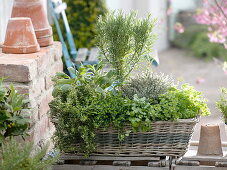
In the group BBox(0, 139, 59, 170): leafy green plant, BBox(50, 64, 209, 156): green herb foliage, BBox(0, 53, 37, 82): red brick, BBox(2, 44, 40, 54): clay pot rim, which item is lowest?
BBox(0, 139, 59, 170): leafy green plant

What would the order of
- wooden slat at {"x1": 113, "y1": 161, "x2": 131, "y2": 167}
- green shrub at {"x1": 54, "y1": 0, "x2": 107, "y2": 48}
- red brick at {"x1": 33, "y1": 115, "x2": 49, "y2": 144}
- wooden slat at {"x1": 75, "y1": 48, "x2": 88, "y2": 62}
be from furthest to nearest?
green shrub at {"x1": 54, "y1": 0, "x2": 107, "y2": 48} → wooden slat at {"x1": 75, "y1": 48, "x2": 88, "y2": 62} → red brick at {"x1": 33, "y1": 115, "x2": 49, "y2": 144} → wooden slat at {"x1": 113, "y1": 161, "x2": 131, "y2": 167}

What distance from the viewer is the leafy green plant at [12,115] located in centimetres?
276

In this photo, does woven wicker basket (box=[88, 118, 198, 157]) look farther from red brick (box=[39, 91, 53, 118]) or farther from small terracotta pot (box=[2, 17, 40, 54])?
small terracotta pot (box=[2, 17, 40, 54])

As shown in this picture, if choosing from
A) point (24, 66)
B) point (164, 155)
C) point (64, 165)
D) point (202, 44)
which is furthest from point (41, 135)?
point (202, 44)

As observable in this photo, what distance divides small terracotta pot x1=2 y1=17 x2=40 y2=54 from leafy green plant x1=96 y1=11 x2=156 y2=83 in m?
0.47

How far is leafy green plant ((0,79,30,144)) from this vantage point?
2760mm

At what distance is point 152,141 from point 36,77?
0.85 m

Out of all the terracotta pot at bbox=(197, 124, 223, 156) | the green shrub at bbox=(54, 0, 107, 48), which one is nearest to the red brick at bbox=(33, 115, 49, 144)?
the terracotta pot at bbox=(197, 124, 223, 156)

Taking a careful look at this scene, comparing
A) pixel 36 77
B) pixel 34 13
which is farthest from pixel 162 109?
pixel 34 13

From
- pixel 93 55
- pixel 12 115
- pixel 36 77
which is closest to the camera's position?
pixel 12 115

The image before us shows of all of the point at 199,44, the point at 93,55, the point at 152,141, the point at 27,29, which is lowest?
the point at 199,44

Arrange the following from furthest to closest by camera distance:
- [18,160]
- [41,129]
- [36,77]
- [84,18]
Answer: [84,18] → [41,129] → [36,77] → [18,160]

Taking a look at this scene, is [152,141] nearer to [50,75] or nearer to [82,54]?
[50,75]

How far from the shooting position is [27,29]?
3.34m
